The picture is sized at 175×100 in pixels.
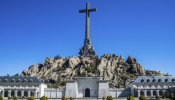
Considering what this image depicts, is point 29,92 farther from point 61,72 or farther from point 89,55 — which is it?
point 89,55

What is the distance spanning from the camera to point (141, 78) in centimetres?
8938

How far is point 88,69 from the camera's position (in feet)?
363

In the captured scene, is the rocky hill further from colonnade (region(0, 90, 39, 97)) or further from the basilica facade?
colonnade (region(0, 90, 39, 97))

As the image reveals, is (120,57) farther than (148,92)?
Yes

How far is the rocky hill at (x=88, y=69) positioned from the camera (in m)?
107

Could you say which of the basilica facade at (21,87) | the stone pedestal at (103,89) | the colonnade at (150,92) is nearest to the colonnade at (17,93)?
the basilica facade at (21,87)

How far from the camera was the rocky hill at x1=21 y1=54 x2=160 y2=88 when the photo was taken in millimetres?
107375

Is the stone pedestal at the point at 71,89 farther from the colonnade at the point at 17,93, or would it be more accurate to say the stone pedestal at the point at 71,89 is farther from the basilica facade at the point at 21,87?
the colonnade at the point at 17,93

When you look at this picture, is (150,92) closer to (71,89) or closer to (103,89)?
(103,89)

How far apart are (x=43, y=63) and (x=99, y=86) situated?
45278mm

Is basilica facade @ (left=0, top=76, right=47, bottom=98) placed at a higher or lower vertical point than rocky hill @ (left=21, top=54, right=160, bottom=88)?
lower

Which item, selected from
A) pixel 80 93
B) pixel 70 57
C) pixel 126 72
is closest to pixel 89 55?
pixel 70 57

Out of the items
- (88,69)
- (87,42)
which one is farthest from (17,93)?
(87,42)

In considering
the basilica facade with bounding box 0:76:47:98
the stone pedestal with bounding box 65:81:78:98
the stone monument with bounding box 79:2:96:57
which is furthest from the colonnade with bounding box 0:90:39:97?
the stone monument with bounding box 79:2:96:57
